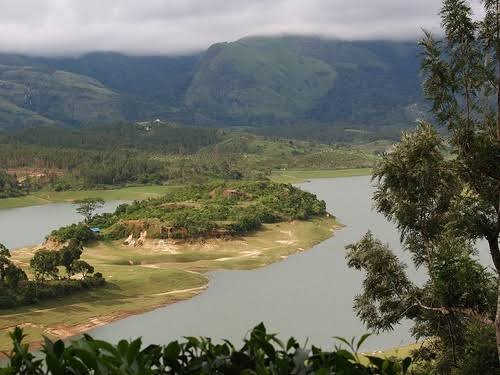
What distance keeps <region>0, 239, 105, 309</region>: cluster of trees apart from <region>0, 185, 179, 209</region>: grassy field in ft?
245

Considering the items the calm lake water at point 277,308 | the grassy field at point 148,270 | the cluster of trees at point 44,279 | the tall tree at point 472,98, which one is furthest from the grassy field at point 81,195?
the tall tree at point 472,98

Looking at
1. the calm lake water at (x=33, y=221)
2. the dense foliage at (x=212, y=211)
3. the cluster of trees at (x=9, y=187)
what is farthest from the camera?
the cluster of trees at (x=9, y=187)

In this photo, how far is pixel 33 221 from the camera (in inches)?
4136

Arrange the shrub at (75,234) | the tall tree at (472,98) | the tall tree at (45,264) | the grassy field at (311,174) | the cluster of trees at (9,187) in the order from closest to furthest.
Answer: the tall tree at (472,98), the tall tree at (45,264), the shrub at (75,234), the cluster of trees at (9,187), the grassy field at (311,174)

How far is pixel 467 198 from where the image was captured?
16.5 metres

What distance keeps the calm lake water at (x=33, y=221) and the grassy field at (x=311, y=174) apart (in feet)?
175

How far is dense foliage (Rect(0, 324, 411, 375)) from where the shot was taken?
3.94 m

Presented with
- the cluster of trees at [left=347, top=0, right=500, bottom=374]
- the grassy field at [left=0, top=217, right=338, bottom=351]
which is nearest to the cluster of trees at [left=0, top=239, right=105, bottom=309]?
the grassy field at [left=0, top=217, right=338, bottom=351]

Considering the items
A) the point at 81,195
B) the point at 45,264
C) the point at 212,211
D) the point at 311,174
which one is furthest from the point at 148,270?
the point at 311,174

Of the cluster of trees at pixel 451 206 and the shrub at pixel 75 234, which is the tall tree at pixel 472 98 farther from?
the shrub at pixel 75 234

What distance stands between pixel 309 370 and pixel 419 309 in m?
18.3

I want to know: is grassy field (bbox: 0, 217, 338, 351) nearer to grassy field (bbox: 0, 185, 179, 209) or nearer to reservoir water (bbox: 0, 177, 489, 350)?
reservoir water (bbox: 0, 177, 489, 350)

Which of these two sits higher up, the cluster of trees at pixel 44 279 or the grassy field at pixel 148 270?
the cluster of trees at pixel 44 279

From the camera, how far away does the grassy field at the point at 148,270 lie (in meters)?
46.2
